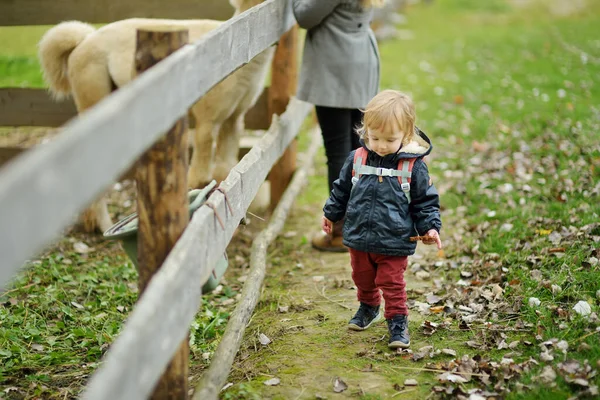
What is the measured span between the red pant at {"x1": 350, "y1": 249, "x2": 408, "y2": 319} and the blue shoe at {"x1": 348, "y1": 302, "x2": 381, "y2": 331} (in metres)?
0.17

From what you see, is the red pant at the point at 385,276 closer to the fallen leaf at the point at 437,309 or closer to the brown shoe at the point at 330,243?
the fallen leaf at the point at 437,309

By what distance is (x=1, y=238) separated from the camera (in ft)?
4.84

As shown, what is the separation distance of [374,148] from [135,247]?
4.65 ft

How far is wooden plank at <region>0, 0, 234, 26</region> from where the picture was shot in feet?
19.7

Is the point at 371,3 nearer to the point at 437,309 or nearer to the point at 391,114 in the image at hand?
the point at 391,114

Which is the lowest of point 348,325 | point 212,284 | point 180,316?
point 348,325

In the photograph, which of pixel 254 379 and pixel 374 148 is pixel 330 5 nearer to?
pixel 374 148

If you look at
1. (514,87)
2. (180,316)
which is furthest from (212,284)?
(514,87)

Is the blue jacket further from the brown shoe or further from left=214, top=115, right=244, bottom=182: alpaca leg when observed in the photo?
left=214, top=115, right=244, bottom=182: alpaca leg

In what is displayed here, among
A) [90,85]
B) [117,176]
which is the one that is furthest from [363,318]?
[90,85]

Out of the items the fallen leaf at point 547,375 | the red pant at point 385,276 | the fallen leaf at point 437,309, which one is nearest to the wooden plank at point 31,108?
the red pant at point 385,276

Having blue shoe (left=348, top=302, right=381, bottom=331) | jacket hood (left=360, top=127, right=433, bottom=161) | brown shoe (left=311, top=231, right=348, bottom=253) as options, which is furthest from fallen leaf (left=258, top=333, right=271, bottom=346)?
brown shoe (left=311, top=231, right=348, bottom=253)

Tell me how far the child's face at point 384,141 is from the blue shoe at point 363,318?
3.26 feet

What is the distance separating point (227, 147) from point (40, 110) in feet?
6.14
